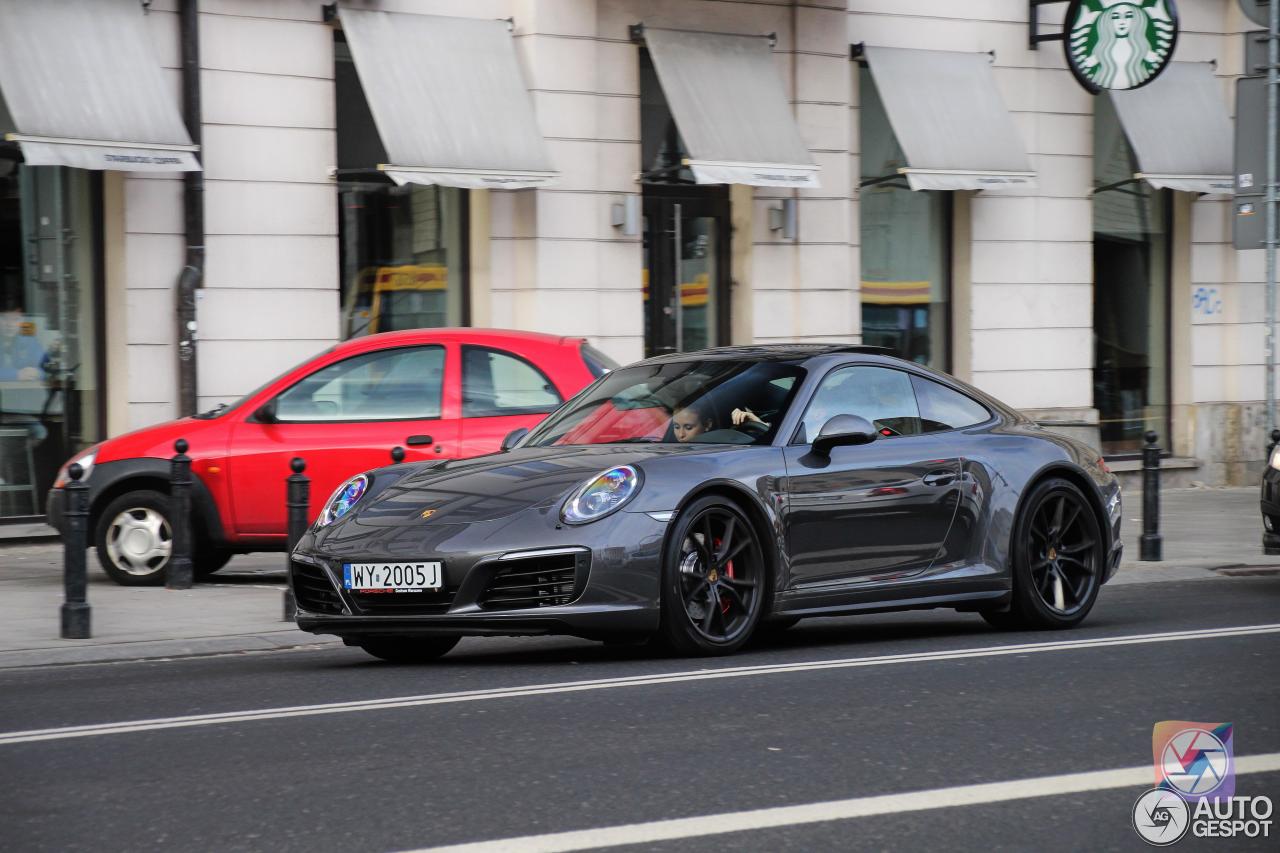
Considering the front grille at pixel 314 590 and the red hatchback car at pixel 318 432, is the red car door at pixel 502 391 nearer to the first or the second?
the red hatchback car at pixel 318 432

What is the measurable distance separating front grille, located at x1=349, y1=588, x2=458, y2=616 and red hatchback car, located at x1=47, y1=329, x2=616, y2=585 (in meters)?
4.08

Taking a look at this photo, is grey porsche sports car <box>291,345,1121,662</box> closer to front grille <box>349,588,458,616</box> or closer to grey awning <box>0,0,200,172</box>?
front grille <box>349,588,458,616</box>

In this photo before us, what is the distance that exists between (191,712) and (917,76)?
14.5 meters

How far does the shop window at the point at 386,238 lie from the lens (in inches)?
654

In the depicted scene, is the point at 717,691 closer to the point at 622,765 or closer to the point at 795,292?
the point at 622,765

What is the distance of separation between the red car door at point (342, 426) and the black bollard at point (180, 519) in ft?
1.21

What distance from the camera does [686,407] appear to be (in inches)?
328

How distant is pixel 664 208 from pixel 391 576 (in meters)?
11.5

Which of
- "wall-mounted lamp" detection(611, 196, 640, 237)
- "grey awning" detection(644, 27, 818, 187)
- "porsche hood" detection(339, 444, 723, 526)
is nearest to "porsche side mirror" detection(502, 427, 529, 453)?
"porsche hood" detection(339, 444, 723, 526)

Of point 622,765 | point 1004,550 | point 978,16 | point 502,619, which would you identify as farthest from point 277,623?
point 978,16

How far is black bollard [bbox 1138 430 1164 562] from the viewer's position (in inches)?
529

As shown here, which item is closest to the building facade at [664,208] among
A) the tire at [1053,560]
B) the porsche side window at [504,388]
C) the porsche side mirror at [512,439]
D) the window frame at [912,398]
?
the porsche side window at [504,388]

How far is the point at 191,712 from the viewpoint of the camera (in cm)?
655

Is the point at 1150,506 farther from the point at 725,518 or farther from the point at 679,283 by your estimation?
the point at 725,518
